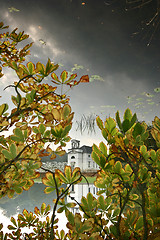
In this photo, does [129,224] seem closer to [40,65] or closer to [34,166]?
[34,166]

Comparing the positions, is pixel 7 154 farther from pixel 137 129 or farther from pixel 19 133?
pixel 137 129

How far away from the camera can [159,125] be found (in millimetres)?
435

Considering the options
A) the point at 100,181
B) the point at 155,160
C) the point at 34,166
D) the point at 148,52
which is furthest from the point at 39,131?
the point at 148,52

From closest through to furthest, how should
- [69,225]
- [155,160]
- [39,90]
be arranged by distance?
[69,225] → [155,160] → [39,90]

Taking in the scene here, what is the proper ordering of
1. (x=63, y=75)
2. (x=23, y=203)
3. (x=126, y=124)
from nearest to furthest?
(x=126, y=124), (x=63, y=75), (x=23, y=203)

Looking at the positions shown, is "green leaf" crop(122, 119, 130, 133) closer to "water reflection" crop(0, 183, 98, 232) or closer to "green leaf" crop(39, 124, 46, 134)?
"green leaf" crop(39, 124, 46, 134)

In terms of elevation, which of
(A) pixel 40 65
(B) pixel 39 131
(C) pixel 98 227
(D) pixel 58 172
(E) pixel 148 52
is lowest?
(C) pixel 98 227

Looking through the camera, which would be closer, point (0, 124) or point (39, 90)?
point (0, 124)

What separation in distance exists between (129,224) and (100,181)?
0.11m

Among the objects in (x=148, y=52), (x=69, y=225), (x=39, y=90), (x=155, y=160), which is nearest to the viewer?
(x=69, y=225)

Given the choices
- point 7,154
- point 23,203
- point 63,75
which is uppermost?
point 63,75

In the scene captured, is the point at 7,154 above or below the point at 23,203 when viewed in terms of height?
above

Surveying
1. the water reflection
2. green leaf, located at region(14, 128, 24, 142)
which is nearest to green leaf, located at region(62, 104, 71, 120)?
green leaf, located at region(14, 128, 24, 142)

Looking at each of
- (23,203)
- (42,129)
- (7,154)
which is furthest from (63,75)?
(23,203)
